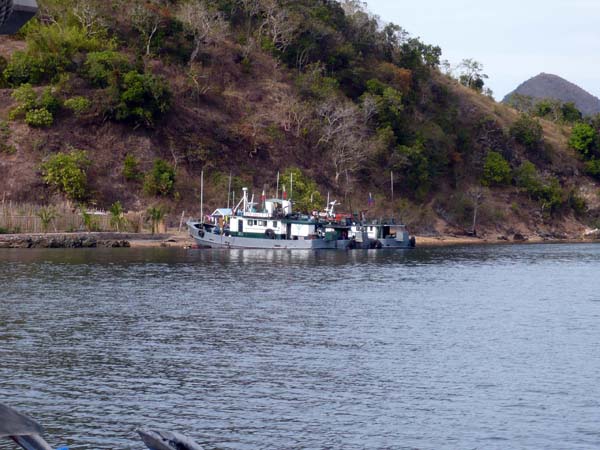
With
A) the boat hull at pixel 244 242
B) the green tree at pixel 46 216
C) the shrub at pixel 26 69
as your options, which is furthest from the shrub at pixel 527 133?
the green tree at pixel 46 216

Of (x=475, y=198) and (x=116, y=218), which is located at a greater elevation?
(x=475, y=198)

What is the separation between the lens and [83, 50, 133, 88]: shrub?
89250 mm

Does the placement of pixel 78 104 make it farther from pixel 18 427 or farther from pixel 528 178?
pixel 18 427

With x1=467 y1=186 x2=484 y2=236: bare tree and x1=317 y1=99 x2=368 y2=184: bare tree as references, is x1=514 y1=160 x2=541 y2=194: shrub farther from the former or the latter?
x1=317 y1=99 x2=368 y2=184: bare tree

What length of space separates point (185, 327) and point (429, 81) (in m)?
95.4

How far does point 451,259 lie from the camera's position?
72.8m

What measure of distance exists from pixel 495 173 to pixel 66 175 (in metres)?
55.2

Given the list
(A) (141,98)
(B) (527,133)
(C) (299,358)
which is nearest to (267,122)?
(A) (141,98)

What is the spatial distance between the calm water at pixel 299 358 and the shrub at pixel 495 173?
195 ft

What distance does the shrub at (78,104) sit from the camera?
8744 centimetres

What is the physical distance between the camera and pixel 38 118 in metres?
86.2

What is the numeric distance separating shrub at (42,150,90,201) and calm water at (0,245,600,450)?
26536 millimetres

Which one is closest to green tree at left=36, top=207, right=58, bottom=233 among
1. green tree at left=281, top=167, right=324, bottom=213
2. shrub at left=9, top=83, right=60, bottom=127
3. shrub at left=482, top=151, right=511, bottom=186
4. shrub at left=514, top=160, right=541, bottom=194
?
shrub at left=9, top=83, right=60, bottom=127

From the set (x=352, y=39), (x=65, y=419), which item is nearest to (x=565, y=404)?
(x=65, y=419)
